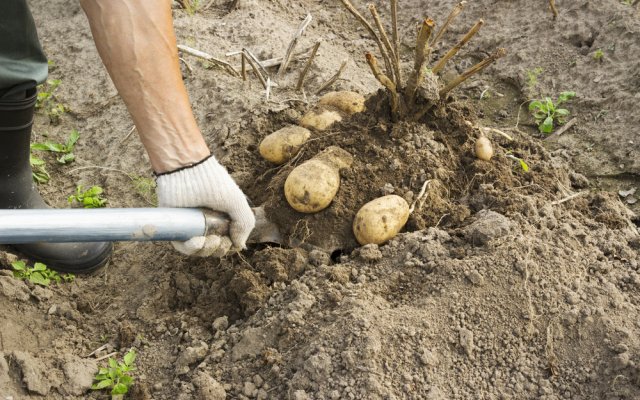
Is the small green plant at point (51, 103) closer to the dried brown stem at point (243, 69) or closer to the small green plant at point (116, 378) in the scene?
the dried brown stem at point (243, 69)

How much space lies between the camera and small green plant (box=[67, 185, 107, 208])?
320cm

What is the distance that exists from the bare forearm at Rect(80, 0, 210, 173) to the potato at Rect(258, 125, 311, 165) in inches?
31.7

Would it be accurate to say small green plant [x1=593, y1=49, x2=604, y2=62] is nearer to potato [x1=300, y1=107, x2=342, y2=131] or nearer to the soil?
the soil

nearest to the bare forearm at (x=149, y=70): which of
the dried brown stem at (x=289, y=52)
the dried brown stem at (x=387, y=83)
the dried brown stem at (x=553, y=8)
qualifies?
the dried brown stem at (x=387, y=83)

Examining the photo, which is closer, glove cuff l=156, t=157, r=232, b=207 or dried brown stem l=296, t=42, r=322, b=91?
glove cuff l=156, t=157, r=232, b=207

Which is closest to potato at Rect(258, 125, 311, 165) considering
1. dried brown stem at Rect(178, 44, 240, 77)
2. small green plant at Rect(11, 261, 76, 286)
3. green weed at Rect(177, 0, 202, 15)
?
dried brown stem at Rect(178, 44, 240, 77)

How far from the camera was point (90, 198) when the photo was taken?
321 centimetres

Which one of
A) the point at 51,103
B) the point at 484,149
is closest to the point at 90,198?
the point at 51,103

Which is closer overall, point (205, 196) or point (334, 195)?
point (205, 196)

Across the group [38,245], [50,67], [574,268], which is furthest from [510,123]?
[50,67]

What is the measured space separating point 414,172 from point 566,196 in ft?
2.36

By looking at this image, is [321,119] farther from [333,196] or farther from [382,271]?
[382,271]

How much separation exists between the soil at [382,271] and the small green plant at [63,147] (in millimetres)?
52

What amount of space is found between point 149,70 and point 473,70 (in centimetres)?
140
